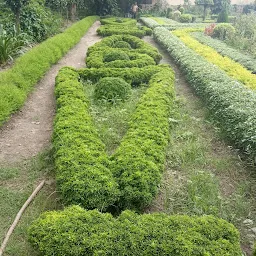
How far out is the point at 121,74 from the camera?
9.16 m

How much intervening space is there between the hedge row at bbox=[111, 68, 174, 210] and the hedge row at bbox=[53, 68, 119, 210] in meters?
0.18

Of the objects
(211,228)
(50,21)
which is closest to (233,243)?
(211,228)

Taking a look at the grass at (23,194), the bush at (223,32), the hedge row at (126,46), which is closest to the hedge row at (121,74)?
the hedge row at (126,46)

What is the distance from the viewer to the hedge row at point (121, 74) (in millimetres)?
9181

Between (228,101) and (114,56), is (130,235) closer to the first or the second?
(228,101)

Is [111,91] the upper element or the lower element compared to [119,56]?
lower

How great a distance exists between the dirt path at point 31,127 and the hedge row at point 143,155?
1801mm

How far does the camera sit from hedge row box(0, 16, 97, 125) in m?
6.92

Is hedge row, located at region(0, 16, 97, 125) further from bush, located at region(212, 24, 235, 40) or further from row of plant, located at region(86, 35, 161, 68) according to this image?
bush, located at region(212, 24, 235, 40)

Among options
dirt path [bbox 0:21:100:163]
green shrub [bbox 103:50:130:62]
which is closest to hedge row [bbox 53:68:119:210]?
dirt path [bbox 0:21:100:163]

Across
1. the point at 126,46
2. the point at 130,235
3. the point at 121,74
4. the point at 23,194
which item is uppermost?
the point at 126,46

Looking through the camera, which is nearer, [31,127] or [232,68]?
[31,127]

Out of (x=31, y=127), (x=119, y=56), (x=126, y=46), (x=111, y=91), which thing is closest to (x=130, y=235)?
(x=31, y=127)

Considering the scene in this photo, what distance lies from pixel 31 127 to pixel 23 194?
2445 mm
